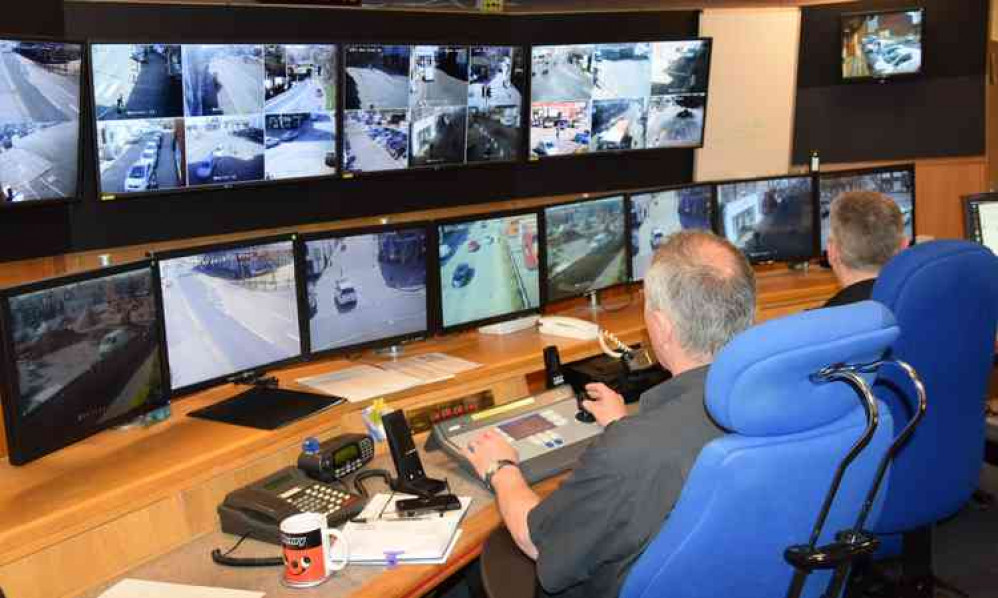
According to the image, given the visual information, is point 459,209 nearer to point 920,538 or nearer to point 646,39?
point 646,39

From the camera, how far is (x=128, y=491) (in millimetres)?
2281

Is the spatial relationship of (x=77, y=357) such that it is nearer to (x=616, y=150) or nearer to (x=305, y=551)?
(x=305, y=551)

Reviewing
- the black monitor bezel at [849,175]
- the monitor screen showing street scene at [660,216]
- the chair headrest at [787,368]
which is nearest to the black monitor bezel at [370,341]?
the monitor screen showing street scene at [660,216]

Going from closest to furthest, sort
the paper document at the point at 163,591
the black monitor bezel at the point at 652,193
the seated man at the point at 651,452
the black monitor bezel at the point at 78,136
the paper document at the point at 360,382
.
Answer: the seated man at the point at 651,452, the paper document at the point at 163,591, the paper document at the point at 360,382, the black monitor bezel at the point at 78,136, the black monitor bezel at the point at 652,193

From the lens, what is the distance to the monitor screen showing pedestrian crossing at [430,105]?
181 inches

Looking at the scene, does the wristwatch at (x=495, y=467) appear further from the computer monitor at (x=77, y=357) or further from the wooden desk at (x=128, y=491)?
the computer monitor at (x=77, y=357)

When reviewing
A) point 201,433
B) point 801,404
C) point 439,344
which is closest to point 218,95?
point 439,344

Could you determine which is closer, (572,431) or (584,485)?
(584,485)

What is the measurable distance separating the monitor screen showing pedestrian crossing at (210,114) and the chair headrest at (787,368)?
9.71 feet

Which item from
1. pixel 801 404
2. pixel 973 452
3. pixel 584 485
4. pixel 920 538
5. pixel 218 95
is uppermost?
pixel 218 95

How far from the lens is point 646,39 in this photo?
17.3ft

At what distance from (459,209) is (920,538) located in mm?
2862

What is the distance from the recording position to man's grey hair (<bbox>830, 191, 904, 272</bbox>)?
3301 mm

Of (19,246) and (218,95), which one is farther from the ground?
(218,95)
